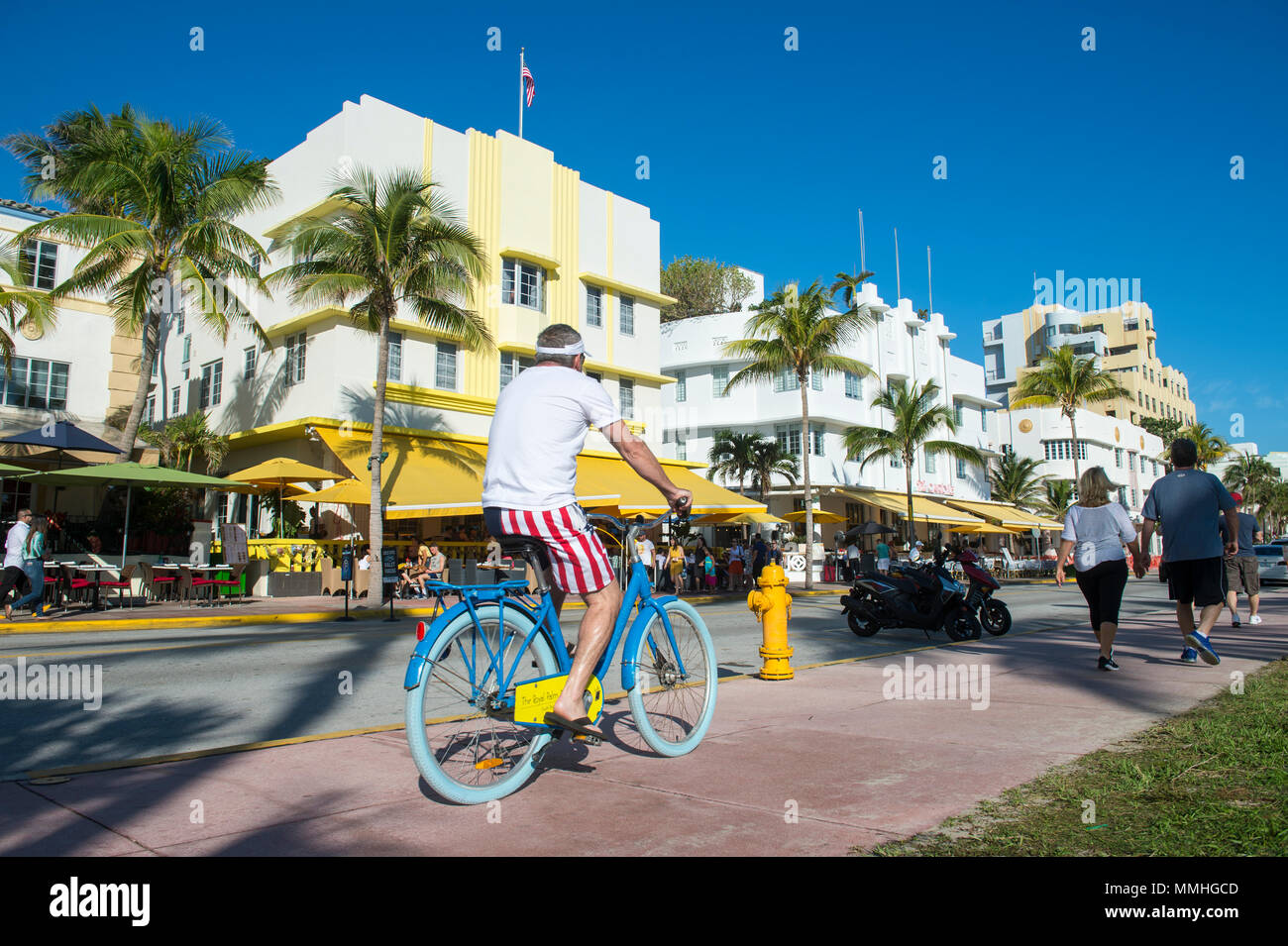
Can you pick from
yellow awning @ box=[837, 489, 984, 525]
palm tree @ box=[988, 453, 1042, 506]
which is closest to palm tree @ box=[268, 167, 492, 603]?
yellow awning @ box=[837, 489, 984, 525]

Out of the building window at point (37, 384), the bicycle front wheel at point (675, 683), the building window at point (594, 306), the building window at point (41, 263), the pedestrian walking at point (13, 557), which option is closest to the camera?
the bicycle front wheel at point (675, 683)

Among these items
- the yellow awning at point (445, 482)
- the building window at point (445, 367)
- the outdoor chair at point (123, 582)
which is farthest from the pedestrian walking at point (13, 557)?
the building window at point (445, 367)

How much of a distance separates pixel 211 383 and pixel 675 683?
93.7 ft

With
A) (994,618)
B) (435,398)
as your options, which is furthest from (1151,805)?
(435,398)

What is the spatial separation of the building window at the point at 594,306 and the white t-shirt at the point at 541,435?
2628cm

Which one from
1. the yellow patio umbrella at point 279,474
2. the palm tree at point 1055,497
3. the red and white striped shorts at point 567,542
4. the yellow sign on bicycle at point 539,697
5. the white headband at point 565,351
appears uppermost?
the palm tree at point 1055,497

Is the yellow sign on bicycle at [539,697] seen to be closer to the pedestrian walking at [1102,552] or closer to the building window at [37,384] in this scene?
the pedestrian walking at [1102,552]

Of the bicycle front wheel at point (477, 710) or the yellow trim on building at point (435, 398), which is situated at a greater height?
the yellow trim on building at point (435, 398)

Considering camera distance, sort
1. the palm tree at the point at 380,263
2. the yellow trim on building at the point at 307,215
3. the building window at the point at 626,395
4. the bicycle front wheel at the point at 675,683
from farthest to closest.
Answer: the building window at the point at 626,395 → the yellow trim on building at the point at 307,215 → the palm tree at the point at 380,263 → the bicycle front wheel at the point at 675,683

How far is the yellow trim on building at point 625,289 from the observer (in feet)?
96.3

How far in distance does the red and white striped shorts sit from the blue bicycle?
5cm
